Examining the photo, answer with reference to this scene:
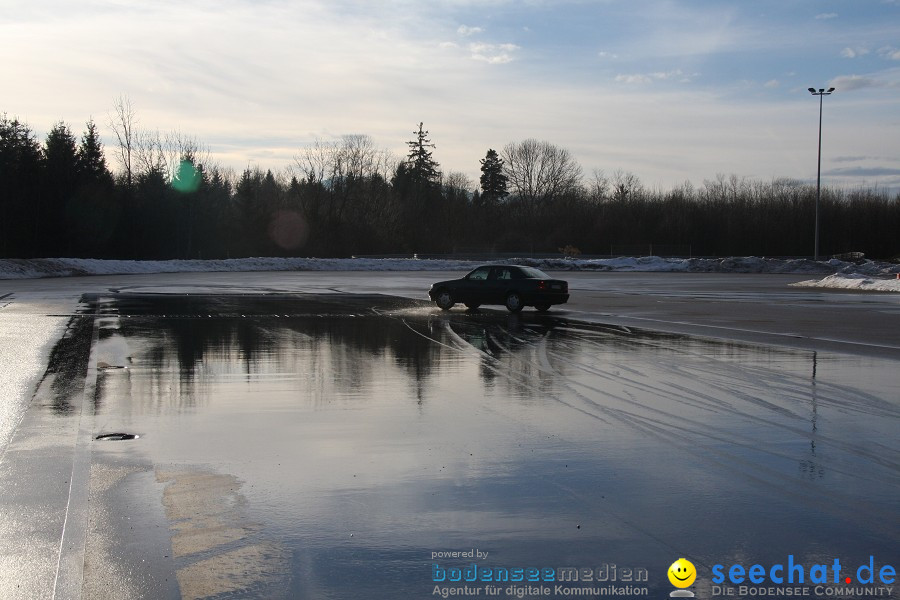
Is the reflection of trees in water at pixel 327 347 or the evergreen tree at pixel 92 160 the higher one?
the evergreen tree at pixel 92 160

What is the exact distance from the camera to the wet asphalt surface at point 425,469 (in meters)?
5.36

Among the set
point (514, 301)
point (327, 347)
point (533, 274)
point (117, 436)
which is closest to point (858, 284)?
point (533, 274)

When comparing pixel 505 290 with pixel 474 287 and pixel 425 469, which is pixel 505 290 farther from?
pixel 425 469

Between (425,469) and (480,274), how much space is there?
790 inches

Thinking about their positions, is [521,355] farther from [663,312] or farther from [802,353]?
[663,312]

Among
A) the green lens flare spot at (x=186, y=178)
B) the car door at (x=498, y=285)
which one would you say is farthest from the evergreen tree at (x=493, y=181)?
the car door at (x=498, y=285)

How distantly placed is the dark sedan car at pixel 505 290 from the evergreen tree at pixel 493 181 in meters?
105

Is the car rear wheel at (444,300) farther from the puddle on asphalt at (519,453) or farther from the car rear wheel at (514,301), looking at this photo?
the puddle on asphalt at (519,453)

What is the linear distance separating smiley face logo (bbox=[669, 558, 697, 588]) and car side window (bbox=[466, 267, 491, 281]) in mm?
21990

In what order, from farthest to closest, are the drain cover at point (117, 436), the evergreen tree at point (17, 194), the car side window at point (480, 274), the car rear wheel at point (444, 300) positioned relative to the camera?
the evergreen tree at point (17, 194) < the car rear wheel at point (444, 300) < the car side window at point (480, 274) < the drain cover at point (117, 436)

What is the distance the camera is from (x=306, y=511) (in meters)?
6.28

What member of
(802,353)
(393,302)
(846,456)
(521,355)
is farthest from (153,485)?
(393,302)

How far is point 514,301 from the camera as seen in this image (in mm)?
26375

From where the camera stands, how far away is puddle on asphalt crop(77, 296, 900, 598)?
5.52m
